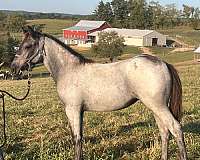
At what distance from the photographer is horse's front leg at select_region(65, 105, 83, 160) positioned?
22.6 ft

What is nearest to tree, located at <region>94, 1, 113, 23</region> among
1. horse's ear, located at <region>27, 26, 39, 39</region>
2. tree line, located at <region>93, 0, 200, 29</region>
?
tree line, located at <region>93, 0, 200, 29</region>

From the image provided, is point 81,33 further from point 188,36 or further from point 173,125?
point 173,125

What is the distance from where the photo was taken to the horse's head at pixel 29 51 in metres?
7.03

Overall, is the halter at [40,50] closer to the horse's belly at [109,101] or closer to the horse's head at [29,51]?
the horse's head at [29,51]

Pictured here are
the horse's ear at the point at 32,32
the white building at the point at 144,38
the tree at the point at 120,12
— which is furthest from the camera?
the tree at the point at 120,12

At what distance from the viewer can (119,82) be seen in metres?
6.81

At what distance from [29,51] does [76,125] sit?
5.28ft

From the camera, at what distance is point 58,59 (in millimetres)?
7242

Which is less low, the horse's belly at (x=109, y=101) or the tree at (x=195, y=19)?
the tree at (x=195, y=19)

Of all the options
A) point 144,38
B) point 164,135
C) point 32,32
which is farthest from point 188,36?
point 32,32

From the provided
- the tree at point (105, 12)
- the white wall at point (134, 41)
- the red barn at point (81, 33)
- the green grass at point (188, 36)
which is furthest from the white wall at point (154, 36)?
the tree at point (105, 12)

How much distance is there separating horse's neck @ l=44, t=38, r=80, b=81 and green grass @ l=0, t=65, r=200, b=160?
1613 mm

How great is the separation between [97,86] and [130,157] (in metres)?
1.61

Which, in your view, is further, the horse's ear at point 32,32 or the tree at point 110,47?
the tree at point 110,47
